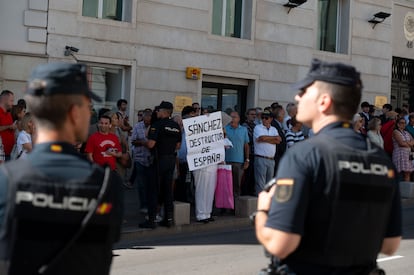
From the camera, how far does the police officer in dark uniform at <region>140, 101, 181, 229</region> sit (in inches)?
413

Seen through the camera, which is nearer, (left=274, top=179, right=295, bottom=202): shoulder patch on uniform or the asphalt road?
(left=274, top=179, right=295, bottom=202): shoulder patch on uniform

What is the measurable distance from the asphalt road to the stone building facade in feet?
18.6

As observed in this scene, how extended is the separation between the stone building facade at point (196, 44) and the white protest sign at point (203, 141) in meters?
4.26

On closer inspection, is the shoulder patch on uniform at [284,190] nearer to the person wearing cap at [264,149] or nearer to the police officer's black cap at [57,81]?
the police officer's black cap at [57,81]

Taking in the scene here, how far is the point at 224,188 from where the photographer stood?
11883mm

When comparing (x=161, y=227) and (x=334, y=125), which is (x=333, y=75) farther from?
(x=161, y=227)

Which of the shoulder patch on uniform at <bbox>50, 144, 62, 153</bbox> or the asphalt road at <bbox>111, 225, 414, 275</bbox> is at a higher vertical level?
the shoulder patch on uniform at <bbox>50, 144, 62, 153</bbox>

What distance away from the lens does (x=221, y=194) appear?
39.2 feet

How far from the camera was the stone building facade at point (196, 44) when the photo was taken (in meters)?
14.2

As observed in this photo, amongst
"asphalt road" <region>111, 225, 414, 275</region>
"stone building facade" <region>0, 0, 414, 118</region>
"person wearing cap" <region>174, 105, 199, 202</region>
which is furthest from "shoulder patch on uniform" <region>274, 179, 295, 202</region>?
"stone building facade" <region>0, 0, 414, 118</region>

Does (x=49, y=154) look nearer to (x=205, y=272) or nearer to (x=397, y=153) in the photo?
(x=205, y=272)

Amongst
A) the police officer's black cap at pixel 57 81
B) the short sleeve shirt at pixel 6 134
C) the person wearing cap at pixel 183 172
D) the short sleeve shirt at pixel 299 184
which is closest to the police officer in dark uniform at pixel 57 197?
the police officer's black cap at pixel 57 81

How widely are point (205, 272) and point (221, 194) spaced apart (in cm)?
403

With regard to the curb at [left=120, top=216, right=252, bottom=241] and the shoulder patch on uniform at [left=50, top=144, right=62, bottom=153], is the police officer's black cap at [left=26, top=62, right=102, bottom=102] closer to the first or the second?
the shoulder patch on uniform at [left=50, top=144, right=62, bottom=153]
